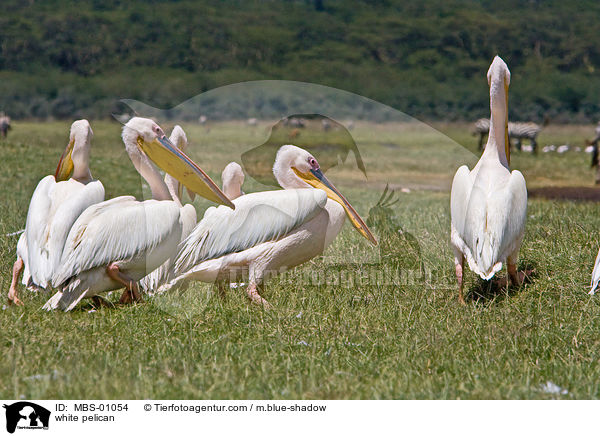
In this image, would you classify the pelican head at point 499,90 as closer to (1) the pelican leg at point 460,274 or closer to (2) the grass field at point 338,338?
(1) the pelican leg at point 460,274

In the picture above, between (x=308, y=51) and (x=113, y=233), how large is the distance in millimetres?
49494

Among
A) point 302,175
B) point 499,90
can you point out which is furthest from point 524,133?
point 302,175

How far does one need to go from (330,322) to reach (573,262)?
168 centimetres

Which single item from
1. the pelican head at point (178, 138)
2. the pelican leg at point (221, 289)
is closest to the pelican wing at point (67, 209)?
the pelican leg at point (221, 289)

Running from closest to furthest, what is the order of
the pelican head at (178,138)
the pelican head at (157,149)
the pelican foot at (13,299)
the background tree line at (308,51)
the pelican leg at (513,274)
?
the pelican foot at (13,299), the pelican leg at (513,274), the pelican head at (157,149), the pelican head at (178,138), the background tree line at (308,51)

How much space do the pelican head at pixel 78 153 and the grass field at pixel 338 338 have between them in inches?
28.8

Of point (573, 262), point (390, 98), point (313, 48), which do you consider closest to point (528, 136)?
point (390, 98)

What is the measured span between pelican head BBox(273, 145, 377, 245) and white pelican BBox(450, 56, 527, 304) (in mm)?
603

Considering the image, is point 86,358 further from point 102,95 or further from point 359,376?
point 102,95

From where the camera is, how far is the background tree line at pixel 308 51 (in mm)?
38812

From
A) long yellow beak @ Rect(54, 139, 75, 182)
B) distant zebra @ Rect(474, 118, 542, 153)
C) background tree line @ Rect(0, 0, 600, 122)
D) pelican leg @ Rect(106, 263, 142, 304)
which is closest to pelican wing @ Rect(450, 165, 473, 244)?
pelican leg @ Rect(106, 263, 142, 304)

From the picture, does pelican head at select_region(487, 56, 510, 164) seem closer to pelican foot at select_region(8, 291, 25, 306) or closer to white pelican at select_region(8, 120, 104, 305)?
white pelican at select_region(8, 120, 104, 305)

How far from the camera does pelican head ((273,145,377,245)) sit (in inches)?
180

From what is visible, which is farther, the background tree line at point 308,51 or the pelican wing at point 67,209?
the background tree line at point 308,51
